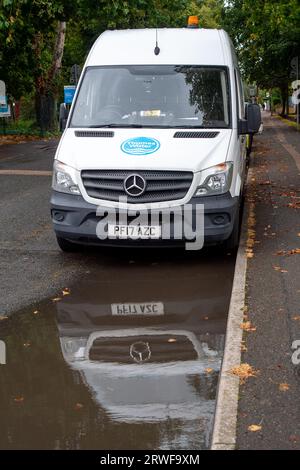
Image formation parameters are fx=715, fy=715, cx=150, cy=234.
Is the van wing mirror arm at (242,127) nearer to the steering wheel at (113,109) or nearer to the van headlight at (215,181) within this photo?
the van headlight at (215,181)

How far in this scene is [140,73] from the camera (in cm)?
887

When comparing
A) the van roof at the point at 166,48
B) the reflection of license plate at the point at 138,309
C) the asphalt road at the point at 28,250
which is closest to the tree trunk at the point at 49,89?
the asphalt road at the point at 28,250

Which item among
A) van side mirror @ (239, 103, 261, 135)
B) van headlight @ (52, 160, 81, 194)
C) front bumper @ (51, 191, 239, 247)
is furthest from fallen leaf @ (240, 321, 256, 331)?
van side mirror @ (239, 103, 261, 135)

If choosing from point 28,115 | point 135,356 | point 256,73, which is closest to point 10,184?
point 135,356

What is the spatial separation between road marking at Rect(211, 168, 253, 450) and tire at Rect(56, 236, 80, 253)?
201 cm

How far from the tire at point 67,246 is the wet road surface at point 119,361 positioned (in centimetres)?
72

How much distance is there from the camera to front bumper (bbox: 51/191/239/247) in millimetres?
7602

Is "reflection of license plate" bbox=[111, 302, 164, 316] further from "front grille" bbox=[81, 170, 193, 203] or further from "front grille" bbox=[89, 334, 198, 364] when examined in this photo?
"front grille" bbox=[81, 170, 193, 203]

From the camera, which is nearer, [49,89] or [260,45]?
[49,89]

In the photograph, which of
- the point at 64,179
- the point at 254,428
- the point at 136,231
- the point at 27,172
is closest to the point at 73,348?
the point at 254,428

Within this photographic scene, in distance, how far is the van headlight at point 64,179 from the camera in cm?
772

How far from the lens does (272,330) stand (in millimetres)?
5711

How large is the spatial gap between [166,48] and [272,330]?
15.4 ft

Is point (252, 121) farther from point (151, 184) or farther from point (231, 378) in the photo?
point (231, 378)
